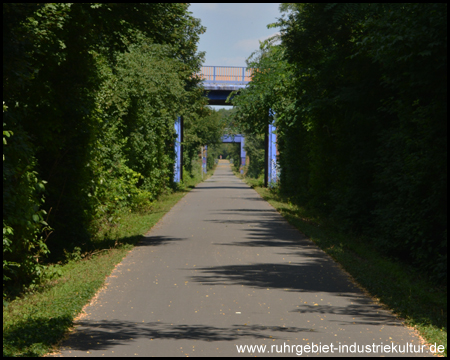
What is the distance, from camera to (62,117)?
39.4 feet

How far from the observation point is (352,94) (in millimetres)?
14555

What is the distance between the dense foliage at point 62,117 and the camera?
8.04 meters

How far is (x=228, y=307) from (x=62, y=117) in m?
6.10

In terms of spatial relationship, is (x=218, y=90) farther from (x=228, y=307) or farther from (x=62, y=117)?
(x=228, y=307)

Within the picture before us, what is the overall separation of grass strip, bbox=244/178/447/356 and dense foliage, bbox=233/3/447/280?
0.36 metres

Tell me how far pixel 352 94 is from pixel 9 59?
921 cm

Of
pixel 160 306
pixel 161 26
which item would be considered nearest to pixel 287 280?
pixel 160 306

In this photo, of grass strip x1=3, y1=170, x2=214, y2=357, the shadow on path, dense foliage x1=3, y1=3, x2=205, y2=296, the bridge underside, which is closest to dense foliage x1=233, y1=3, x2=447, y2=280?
the shadow on path

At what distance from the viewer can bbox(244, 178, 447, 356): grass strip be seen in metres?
7.10

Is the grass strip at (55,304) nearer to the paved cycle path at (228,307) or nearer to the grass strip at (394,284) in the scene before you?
the paved cycle path at (228,307)

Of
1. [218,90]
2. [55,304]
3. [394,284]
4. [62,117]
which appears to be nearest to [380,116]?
[394,284]

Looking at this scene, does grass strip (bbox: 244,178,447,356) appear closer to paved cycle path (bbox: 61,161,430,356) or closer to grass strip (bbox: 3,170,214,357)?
paved cycle path (bbox: 61,161,430,356)

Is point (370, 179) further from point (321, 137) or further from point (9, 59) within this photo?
point (9, 59)

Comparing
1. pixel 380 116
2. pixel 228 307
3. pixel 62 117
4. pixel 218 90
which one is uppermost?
pixel 218 90
